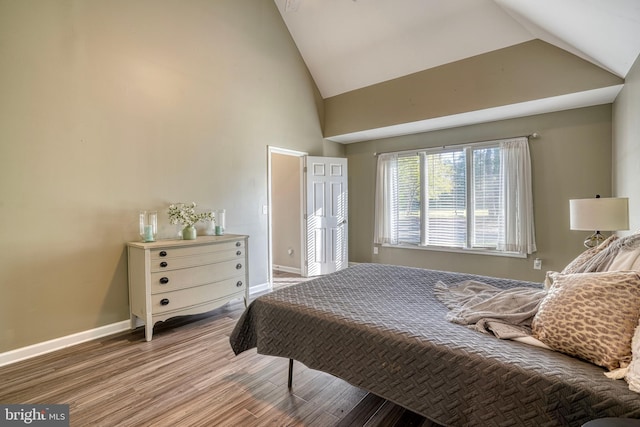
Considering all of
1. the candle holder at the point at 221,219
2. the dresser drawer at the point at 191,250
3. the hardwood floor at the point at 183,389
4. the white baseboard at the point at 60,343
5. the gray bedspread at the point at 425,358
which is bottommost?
the hardwood floor at the point at 183,389

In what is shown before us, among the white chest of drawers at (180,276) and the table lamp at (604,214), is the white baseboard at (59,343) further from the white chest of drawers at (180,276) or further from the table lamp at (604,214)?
the table lamp at (604,214)

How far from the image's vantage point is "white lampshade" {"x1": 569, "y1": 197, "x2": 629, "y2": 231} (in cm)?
236

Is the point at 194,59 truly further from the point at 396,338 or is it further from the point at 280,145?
the point at 396,338

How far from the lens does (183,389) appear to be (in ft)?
6.61

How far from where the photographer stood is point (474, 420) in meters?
1.18

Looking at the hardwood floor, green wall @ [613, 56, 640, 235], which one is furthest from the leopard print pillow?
green wall @ [613, 56, 640, 235]

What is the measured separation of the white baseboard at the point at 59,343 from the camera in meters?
2.38

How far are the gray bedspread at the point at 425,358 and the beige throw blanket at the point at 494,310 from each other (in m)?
0.07

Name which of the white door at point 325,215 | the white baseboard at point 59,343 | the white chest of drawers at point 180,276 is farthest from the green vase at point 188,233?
the white door at point 325,215

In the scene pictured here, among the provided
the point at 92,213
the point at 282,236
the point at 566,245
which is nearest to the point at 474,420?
the point at 92,213

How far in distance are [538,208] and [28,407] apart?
16.9 ft

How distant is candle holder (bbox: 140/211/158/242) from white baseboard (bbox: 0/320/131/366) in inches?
33.6

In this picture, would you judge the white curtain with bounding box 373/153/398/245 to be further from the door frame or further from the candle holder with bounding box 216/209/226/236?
the candle holder with bounding box 216/209/226/236

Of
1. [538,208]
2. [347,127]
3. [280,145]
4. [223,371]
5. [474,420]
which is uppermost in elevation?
[347,127]
